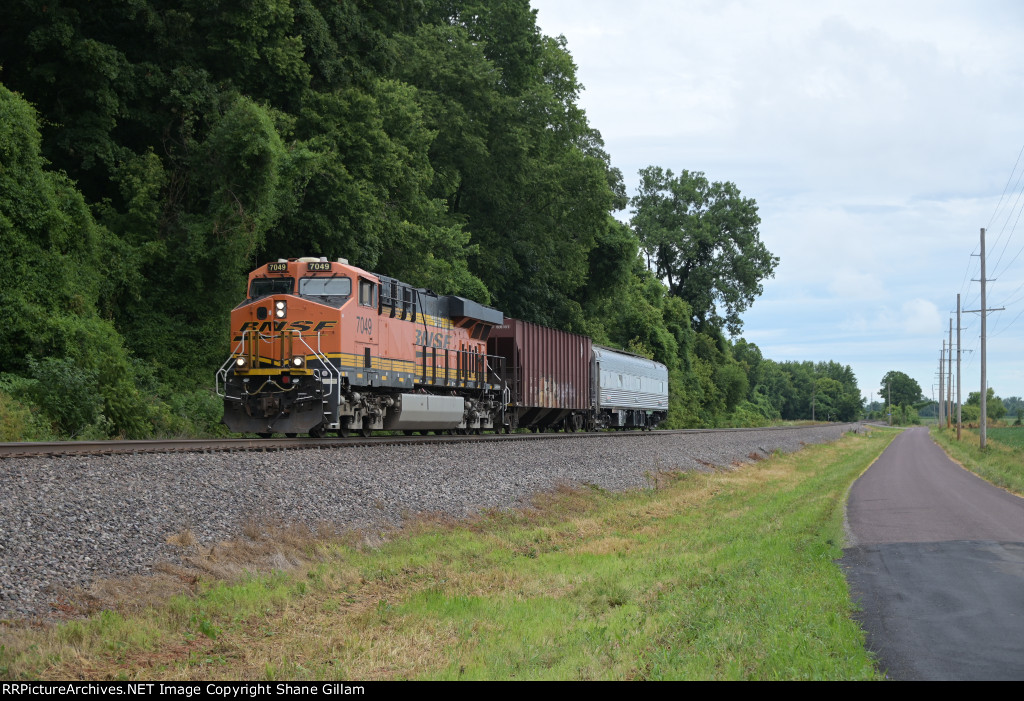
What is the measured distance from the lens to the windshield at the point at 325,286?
2042cm

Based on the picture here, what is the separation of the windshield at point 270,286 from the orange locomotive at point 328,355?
0.08 feet

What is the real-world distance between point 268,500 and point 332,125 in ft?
67.5

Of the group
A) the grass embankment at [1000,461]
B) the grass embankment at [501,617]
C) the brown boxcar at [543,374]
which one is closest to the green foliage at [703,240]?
the grass embankment at [1000,461]

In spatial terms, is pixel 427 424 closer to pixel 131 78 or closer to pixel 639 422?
pixel 131 78

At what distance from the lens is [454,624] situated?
344 inches

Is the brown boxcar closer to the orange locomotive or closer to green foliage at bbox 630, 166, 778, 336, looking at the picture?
the orange locomotive

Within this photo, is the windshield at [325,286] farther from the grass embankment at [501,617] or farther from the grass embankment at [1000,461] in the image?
the grass embankment at [1000,461]

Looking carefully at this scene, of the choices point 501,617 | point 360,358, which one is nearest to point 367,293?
point 360,358

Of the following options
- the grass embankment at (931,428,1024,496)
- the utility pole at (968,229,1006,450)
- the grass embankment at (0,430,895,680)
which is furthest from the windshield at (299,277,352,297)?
the utility pole at (968,229,1006,450)

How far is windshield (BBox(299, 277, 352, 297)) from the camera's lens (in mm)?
20422

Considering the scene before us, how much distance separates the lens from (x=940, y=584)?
9.88 m

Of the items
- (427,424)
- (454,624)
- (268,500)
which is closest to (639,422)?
(427,424)

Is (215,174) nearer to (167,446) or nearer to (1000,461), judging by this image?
(167,446)

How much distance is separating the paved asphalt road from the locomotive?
34.9 ft
